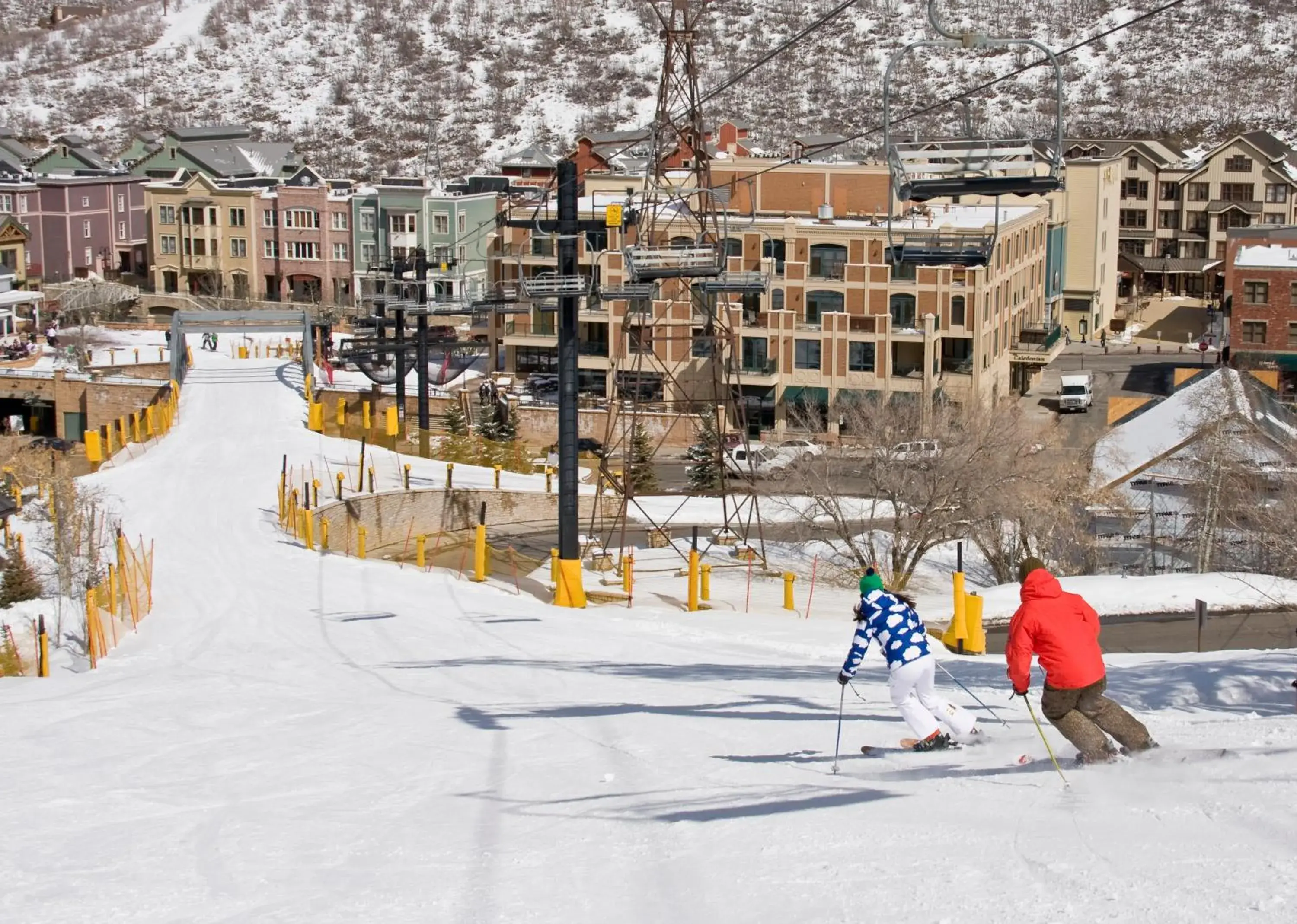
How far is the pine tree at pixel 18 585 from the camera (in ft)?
64.5

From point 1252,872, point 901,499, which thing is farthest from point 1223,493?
point 1252,872

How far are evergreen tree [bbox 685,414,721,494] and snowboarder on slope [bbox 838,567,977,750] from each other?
24.7 metres

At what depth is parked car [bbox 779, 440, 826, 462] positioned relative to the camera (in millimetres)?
29984

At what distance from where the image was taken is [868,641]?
8.20 m

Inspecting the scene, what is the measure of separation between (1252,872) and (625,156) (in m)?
62.7

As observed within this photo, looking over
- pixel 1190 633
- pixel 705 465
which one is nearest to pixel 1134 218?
pixel 705 465

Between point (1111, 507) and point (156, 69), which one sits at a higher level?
point (156, 69)

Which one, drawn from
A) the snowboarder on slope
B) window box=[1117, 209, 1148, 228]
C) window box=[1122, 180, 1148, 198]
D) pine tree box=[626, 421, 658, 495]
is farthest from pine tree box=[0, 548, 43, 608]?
window box=[1122, 180, 1148, 198]

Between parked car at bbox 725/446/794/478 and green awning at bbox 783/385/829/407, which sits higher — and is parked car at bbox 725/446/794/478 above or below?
below

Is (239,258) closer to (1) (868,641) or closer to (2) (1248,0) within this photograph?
(1) (868,641)

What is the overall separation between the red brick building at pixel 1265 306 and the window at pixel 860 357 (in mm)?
10944

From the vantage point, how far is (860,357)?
144 ft

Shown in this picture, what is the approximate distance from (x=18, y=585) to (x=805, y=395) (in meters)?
27.9

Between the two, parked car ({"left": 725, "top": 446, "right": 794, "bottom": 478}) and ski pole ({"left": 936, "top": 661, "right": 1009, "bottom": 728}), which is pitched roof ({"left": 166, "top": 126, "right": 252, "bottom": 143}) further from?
ski pole ({"left": 936, "top": 661, "right": 1009, "bottom": 728})
